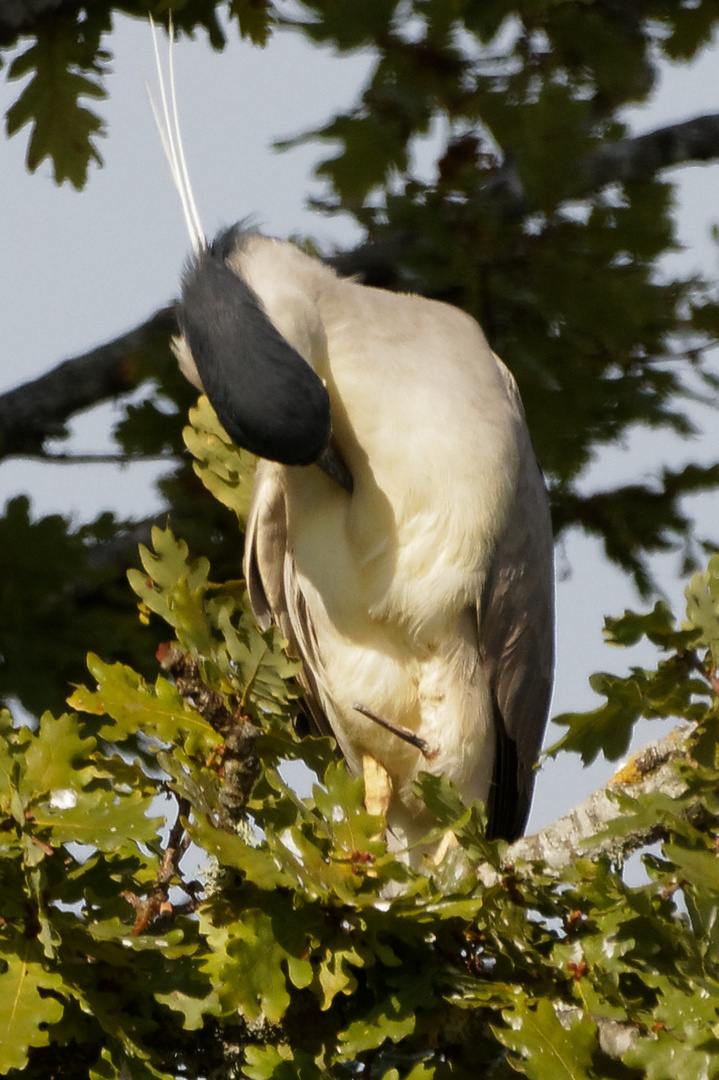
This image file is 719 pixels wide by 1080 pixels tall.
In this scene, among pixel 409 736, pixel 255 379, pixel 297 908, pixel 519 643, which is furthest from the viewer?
pixel 519 643

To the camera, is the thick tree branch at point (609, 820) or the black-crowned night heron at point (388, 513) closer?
the thick tree branch at point (609, 820)

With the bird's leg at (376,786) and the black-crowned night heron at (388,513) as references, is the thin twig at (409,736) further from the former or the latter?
the bird's leg at (376,786)

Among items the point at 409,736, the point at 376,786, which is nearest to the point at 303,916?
the point at 409,736

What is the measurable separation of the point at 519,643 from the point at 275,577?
75cm

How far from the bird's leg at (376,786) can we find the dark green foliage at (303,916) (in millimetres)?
1591

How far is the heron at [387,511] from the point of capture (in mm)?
3467

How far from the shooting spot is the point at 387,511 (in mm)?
3574

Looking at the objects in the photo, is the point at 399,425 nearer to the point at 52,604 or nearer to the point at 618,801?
the point at 52,604

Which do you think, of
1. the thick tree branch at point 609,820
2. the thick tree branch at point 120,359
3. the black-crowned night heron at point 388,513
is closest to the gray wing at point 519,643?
the black-crowned night heron at point 388,513

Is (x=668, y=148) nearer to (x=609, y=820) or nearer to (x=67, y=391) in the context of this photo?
(x=67, y=391)

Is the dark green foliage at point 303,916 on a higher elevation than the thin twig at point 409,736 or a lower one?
higher

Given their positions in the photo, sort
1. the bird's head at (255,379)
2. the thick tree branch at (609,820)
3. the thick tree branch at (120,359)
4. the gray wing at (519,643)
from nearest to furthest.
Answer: the thick tree branch at (609,820) → the bird's head at (255,379) → the gray wing at (519,643) → the thick tree branch at (120,359)

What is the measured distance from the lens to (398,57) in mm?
3891

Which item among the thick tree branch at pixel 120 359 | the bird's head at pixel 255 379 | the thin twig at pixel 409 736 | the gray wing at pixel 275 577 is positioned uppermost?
the bird's head at pixel 255 379
